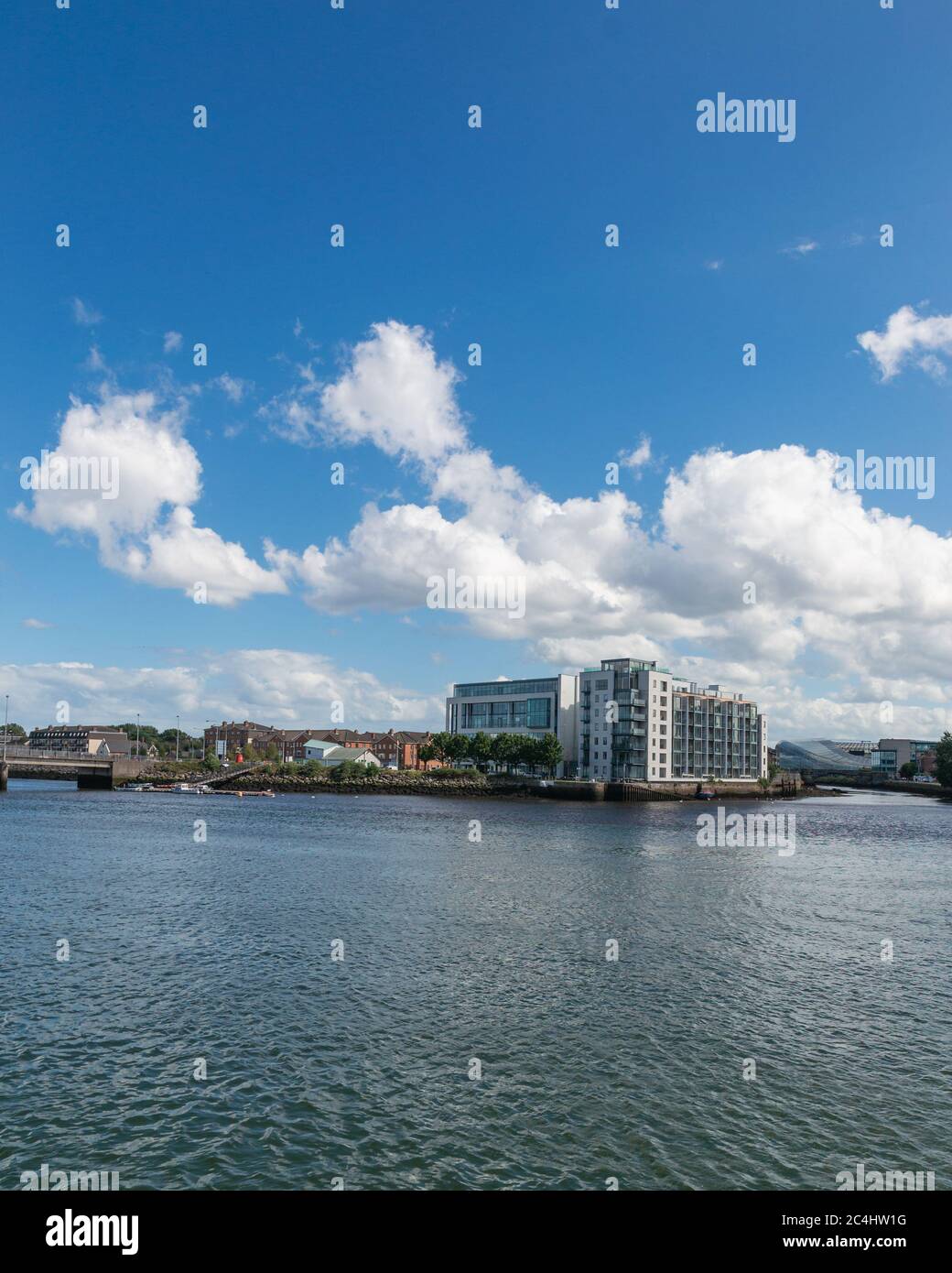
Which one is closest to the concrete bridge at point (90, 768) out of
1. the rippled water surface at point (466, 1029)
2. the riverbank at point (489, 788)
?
the riverbank at point (489, 788)

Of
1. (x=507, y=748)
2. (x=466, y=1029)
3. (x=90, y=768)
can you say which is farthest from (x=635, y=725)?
(x=466, y=1029)

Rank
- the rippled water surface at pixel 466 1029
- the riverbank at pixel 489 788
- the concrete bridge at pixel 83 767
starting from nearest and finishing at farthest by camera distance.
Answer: the rippled water surface at pixel 466 1029 → the concrete bridge at pixel 83 767 → the riverbank at pixel 489 788

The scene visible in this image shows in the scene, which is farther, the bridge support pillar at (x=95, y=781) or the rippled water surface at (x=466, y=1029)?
the bridge support pillar at (x=95, y=781)

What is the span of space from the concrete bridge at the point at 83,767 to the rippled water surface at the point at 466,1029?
125740 mm

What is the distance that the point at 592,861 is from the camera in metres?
68.6

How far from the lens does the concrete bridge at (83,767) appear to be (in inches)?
6678

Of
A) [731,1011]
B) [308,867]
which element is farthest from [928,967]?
[308,867]

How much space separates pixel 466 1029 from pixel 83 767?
182686mm

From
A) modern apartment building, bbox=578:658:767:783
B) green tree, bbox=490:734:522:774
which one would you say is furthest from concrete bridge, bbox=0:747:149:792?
modern apartment building, bbox=578:658:767:783

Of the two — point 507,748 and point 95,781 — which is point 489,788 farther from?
point 95,781

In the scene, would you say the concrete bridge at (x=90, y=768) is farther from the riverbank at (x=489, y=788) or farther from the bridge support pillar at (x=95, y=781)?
the riverbank at (x=489, y=788)
